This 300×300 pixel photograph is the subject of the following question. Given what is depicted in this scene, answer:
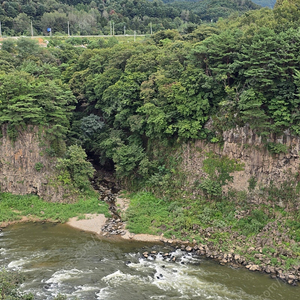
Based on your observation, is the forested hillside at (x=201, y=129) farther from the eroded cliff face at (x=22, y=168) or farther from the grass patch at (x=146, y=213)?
the eroded cliff face at (x=22, y=168)

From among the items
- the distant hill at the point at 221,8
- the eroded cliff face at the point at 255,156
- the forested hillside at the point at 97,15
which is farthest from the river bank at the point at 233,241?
the distant hill at the point at 221,8

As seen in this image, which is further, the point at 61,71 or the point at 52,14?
the point at 52,14

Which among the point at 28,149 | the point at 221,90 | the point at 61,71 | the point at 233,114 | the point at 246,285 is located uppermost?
the point at 61,71

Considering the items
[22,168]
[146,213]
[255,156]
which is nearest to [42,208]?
[22,168]

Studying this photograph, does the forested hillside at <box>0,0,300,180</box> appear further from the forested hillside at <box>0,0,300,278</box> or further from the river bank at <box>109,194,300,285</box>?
the river bank at <box>109,194,300,285</box>

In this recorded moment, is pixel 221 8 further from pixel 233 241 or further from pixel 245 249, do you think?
pixel 245 249

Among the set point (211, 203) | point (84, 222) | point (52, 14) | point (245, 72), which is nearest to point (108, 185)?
point (84, 222)

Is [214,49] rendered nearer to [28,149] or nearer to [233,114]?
[233,114]
